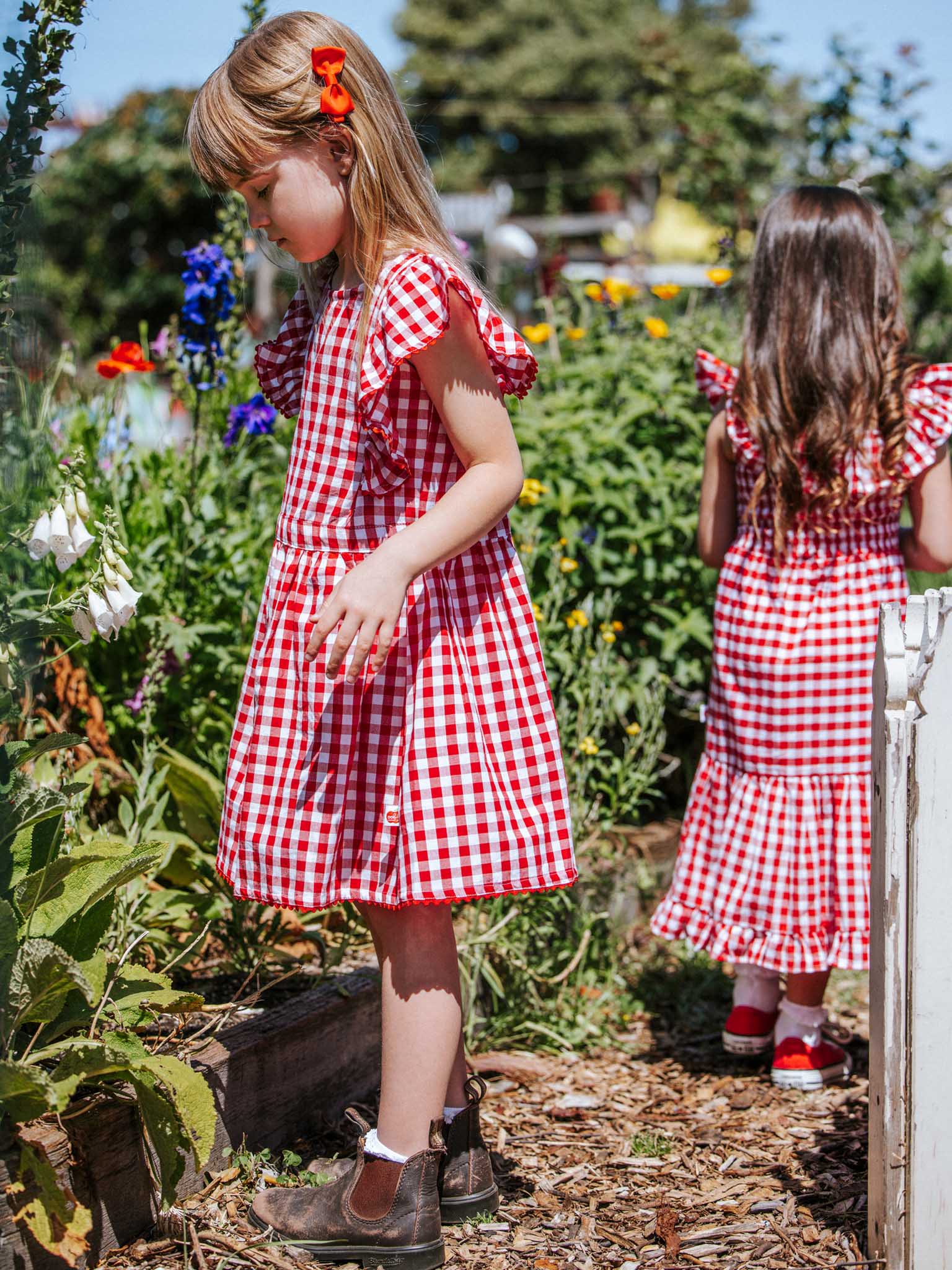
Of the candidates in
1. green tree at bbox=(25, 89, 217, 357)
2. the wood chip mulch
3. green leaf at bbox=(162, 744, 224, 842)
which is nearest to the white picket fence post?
the wood chip mulch

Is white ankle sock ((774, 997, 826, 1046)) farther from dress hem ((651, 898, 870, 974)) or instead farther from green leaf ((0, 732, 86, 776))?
green leaf ((0, 732, 86, 776))

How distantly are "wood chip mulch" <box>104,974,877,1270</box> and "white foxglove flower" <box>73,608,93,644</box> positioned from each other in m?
0.81

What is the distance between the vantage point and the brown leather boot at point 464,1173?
6.09ft

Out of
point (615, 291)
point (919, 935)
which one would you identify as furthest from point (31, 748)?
point (615, 291)

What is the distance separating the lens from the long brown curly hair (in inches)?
96.9

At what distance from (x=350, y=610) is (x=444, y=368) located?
37cm

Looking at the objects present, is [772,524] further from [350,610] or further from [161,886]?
[161,886]

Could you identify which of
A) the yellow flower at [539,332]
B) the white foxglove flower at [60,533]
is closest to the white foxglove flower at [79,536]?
the white foxglove flower at [60,533]

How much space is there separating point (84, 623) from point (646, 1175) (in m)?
1.27

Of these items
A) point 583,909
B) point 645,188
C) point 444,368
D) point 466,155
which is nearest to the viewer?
point 444,368

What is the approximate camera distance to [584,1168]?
2115 millimetres

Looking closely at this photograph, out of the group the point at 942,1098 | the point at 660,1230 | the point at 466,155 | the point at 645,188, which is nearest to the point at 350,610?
the point at 942,1098

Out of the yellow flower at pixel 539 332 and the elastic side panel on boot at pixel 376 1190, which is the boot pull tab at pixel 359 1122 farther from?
the yellow flower at pixel 539 332

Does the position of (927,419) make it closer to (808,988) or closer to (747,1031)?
(808,988)
